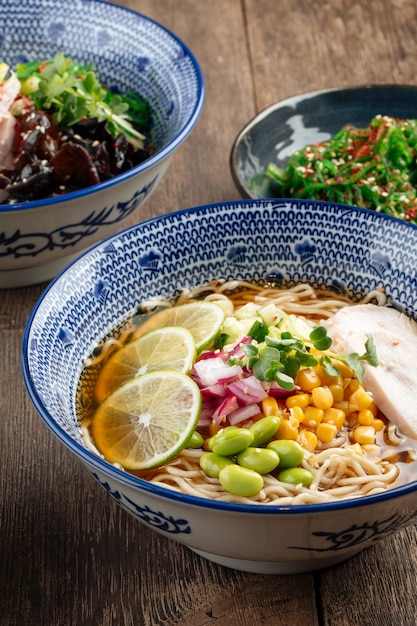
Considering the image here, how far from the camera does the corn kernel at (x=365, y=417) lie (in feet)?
6.91

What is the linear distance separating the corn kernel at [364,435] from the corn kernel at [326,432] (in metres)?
0.06

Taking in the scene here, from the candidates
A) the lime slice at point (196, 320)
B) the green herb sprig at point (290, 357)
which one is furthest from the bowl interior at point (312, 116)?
the green herb sprig at point (290, 357)

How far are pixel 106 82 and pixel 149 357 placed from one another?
1707mm

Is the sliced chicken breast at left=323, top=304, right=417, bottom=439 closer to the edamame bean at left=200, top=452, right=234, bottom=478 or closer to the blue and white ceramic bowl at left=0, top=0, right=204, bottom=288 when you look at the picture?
the edamame bean at left=200, top=452, right=234, bottom=478

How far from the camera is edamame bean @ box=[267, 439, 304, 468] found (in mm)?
1913

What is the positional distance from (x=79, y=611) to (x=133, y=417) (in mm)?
469

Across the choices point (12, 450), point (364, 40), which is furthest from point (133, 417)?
point (364, 40)

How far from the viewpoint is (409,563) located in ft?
6.55

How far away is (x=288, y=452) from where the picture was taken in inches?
75.3

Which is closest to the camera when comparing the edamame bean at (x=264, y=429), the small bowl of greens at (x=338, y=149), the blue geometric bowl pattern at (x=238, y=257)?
the edamame bean at (x=264, y=429)

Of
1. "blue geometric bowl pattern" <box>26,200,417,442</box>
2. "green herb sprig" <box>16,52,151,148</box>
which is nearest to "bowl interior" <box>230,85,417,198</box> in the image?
"green herb sprig" <box>16,52,151,148</box>

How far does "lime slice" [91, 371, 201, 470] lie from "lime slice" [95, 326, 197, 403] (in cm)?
9

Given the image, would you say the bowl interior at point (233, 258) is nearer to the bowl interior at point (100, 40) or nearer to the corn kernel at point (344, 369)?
the corn kernel at point (344, 369)

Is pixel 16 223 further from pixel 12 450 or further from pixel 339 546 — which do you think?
pixel 339 546
